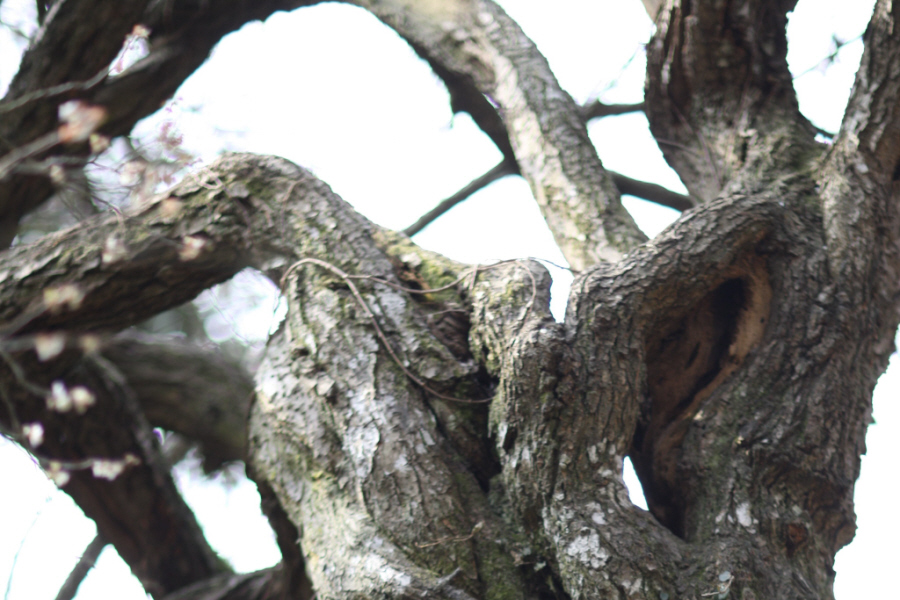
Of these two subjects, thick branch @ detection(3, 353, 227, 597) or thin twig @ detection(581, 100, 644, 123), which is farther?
thin twig @ detection(581, 100, 644, 123)

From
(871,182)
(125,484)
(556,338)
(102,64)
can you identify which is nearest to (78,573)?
(125,484)

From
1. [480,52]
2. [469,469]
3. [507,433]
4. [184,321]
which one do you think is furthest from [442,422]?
[184,321]

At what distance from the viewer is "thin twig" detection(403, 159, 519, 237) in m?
3.42

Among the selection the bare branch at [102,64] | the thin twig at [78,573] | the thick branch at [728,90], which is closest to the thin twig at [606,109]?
the thick branch at [728,90]

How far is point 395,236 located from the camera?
2.27m

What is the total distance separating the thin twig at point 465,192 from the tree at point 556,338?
0.79 m

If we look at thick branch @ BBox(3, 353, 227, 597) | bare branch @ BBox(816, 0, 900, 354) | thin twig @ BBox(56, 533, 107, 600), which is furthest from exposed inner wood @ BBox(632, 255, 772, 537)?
thin twig @ BBox(56, 533, 107, 600)

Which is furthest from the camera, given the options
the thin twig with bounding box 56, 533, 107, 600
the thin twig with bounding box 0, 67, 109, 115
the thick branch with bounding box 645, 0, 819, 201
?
the thin twig with bounding box 56, 533, 107, 600

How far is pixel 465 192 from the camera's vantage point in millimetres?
3434

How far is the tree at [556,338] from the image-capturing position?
146cm

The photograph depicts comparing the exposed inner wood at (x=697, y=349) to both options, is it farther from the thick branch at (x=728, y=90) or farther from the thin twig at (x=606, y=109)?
the thin twig at (x=606, y=109)

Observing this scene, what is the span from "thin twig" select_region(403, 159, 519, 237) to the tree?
787 mm

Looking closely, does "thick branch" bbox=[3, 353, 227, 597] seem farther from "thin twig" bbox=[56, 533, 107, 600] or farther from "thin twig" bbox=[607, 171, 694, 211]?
"thin twig" bbox=[607, 171, 694, 211]

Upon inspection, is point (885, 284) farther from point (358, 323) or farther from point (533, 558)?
point (358, 323)
